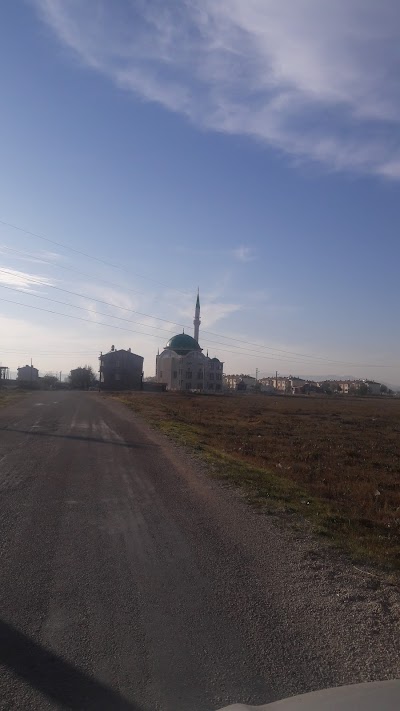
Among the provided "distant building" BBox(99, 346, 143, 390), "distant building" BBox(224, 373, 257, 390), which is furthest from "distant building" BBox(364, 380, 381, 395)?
"distant building" BBox(99, 346, 143, 390)

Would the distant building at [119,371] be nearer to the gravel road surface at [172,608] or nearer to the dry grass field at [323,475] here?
the dry grass field at [323,475]

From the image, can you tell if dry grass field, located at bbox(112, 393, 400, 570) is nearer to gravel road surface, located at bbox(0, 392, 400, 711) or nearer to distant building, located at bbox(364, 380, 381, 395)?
gravel road surface, located at bbox(0, 392, 400, 711)

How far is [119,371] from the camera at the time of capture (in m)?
97.3

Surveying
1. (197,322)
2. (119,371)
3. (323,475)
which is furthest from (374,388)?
(323,475)

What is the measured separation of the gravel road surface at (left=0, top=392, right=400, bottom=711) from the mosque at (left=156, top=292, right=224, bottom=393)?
327 feet

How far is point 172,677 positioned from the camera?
181 inches

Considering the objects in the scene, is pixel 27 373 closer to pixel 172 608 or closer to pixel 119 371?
pixel 119 371

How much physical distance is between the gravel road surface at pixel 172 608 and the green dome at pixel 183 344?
4111 inches

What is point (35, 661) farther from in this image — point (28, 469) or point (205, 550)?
point (28, 469)

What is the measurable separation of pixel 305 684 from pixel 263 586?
7.03 feet

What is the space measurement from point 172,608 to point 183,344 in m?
112

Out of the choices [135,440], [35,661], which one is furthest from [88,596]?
[135,440]

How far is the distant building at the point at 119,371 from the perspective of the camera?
97.1 meters

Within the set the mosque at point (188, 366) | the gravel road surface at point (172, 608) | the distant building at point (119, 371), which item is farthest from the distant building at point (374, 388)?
the gravel road surface at point (172, 608)
